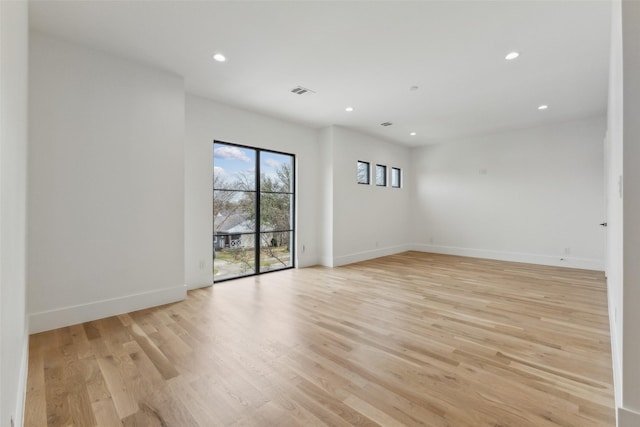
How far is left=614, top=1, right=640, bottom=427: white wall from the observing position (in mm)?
1369

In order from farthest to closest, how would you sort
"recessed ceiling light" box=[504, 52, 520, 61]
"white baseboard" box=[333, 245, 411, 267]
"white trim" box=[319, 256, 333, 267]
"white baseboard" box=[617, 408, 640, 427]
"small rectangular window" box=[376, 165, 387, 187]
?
"small rectangular window" box=[376, 165, 387, 187] < "white baseboard" box=[333, 245, 411, 267] < "white trim" box=[319, 256, 333, 267] < "recessed ceiling light" box=[504, 52, 520, 61] < "white baseboard" box=[617, 408, 640, 427]

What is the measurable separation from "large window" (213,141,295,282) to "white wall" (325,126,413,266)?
103 cm

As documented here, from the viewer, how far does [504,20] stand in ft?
8.43

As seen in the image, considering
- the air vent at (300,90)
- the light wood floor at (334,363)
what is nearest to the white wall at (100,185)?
the light wood floor at (334,363)

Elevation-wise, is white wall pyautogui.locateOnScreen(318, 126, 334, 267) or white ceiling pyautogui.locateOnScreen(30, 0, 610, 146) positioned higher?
white ceiling pyautogui.locateOnScreen(30, 0, 610, 146)

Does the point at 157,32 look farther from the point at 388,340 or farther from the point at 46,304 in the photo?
the point at 388,340

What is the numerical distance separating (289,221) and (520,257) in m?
5.13

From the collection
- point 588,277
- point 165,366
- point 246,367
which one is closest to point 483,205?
point 588,277

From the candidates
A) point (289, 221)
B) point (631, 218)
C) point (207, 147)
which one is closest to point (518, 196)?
point (289, 221)

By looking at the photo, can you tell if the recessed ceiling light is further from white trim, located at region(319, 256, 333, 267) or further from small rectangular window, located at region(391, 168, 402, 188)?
small rectangular window, located at region(391, 168, 402, 188)

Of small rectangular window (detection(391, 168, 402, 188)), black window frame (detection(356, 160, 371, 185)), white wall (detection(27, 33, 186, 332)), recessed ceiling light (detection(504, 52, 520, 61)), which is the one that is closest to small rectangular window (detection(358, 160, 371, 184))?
black window frame (detection(356, 160, 371, 185))

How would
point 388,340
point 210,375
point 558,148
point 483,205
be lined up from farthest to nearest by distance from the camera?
point 483,205 → point 558,148 → point 388,340 → point 210,375

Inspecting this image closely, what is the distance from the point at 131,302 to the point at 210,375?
188 cm

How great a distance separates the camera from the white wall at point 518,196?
5.52 metres
